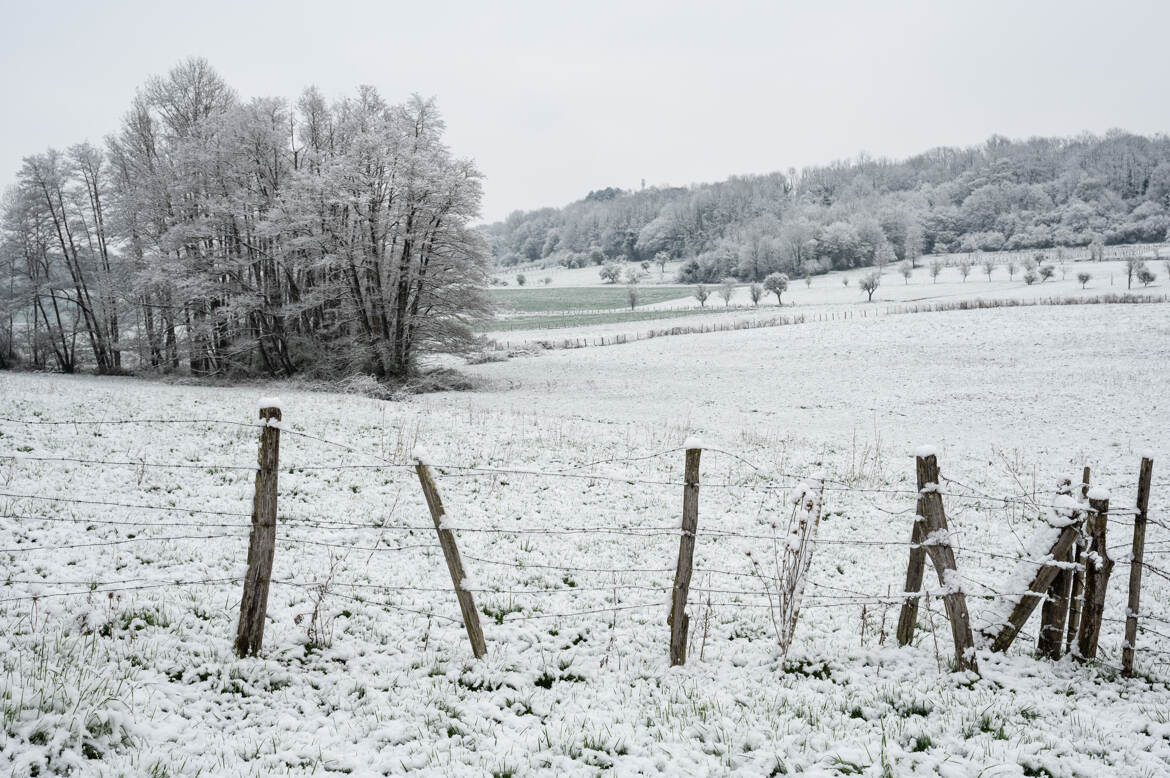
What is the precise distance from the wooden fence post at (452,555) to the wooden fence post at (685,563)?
1610mm

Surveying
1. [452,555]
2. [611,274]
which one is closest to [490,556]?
[452,555]

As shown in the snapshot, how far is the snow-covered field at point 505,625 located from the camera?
3.88 m

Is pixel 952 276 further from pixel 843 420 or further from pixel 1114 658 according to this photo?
pixel 1114 658

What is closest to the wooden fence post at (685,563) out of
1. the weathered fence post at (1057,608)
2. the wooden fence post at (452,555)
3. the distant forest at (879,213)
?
the wooden fence post at (452,555)

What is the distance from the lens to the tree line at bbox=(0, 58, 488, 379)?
28.0m

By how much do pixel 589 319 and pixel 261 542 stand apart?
68704 mm

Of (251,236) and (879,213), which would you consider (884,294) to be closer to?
(879,213)

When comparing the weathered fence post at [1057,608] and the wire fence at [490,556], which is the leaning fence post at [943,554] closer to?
the wire fence at [490,556]

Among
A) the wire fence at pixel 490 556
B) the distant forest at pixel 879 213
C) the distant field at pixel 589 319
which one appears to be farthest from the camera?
the distant forest at pixel 879 213

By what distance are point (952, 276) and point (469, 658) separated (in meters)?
109

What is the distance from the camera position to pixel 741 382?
107 ft

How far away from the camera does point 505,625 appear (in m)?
6.07

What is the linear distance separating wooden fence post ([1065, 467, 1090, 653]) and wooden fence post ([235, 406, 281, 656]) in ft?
20.7

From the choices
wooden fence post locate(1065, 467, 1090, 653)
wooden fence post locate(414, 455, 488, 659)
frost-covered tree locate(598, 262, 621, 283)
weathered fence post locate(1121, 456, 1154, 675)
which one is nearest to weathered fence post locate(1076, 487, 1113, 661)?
wooden fence post locate(1065, 467, 1090, 653)
